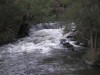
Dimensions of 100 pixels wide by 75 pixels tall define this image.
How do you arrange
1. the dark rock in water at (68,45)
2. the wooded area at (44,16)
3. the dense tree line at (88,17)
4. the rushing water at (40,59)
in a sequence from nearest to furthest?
the rushing water at (40,59) → the dense tree line at (88,17) → the wooded area at (44,16) → the dark rock in water at (68,45)

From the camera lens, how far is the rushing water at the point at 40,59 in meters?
23.4

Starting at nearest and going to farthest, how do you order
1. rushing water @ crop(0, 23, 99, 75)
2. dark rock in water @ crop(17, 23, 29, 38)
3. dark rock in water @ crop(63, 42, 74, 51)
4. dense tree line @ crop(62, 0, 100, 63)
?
rushing water @ crop(0, 23, 99, 75) < dense tree line @ crop(62, 0, 100, 63) < dark rock in water @ crop(63, 42, 74, 51) < dark rock in water @ crop(17, 23, 29, 38)

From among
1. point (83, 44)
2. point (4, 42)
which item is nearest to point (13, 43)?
point (4, 42)

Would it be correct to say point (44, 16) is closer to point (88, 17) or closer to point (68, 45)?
point (68, 45)

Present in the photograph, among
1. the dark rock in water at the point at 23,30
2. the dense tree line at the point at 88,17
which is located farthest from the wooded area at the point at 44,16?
the dark rock in water at the point at 23,30

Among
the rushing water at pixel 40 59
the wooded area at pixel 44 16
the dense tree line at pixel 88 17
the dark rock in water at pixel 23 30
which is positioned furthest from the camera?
the dark rock in water at pixel 23 30

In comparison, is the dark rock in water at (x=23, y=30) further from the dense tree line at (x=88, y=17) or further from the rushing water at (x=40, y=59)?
the dense tree line at (x=88, y=17)

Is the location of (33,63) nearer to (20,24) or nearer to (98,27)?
(98,27)

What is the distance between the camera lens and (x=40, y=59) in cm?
2736

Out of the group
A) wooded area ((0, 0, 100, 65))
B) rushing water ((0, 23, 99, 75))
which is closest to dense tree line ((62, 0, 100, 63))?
wooded area ((0, 0, 100, 65))

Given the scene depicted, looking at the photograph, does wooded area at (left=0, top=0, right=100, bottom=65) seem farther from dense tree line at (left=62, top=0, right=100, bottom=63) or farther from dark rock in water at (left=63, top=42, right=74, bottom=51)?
dark rock in water at (left=63, top=42, right=74, bottom=51)

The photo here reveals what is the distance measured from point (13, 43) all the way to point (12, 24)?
4.05 meters

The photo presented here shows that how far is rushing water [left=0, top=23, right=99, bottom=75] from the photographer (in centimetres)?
2341

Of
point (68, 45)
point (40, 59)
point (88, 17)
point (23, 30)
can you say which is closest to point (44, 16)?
point (23, 30)
